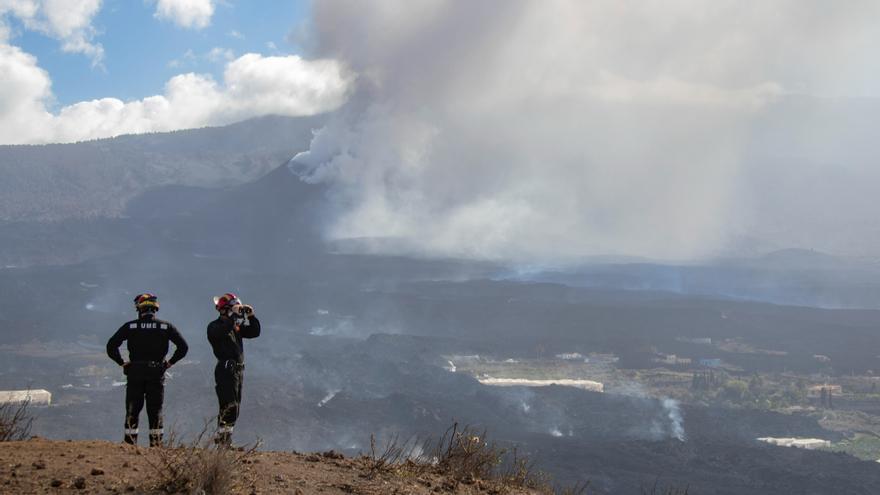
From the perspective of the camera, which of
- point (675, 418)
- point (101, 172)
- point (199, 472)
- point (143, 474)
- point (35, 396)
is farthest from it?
point (101, 172)

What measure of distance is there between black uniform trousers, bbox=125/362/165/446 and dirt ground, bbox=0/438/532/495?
80cm

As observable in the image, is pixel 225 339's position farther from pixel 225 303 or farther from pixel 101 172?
pixel 101 172

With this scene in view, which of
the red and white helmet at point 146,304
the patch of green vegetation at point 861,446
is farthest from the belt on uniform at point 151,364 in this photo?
the patch of green vegetation at point 861,446

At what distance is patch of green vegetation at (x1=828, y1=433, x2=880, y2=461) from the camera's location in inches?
1373

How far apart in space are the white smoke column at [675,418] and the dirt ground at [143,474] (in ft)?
87.7

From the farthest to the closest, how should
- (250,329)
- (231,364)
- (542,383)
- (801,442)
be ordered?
(542,383) < (801,442) < (250,329) < (231,364)

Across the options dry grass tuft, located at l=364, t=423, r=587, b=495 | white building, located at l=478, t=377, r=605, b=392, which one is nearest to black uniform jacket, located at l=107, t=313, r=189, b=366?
dry grass tuft, located at l=364, t=423, r=587, b=495

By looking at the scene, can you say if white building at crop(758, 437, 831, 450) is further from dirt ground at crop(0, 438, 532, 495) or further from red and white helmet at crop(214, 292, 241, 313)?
red and white helmet at crop(214, 292, 241, 313)

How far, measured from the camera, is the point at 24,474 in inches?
305

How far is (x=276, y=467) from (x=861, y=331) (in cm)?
6414

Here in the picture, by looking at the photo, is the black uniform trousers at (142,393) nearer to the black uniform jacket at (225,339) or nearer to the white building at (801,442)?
the black uniform jacket at (225,339)

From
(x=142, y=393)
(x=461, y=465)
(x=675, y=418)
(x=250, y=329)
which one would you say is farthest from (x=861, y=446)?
(x=142, y=393)

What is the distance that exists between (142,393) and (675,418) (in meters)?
31.6

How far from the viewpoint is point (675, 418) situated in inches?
1513
